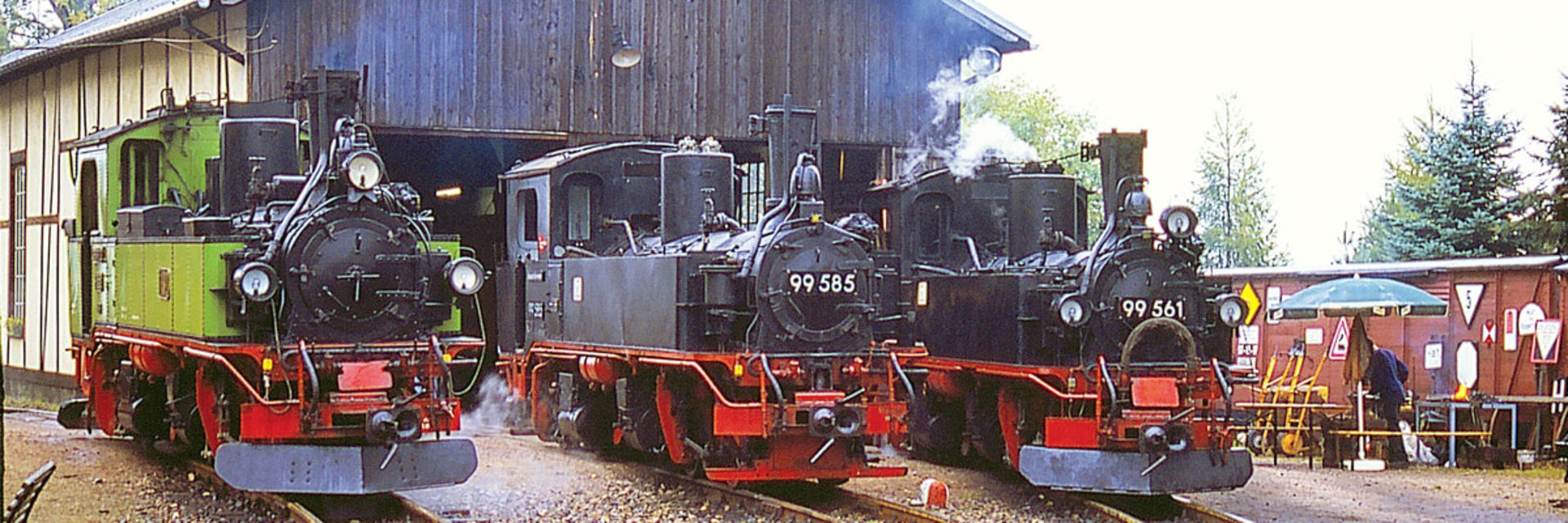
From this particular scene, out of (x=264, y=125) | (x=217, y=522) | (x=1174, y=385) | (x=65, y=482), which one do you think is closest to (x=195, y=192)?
(x=264, y=125)

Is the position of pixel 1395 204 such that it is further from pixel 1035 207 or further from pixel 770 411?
pixel 770 411

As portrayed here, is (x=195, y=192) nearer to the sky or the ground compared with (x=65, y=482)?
nearer to the sky

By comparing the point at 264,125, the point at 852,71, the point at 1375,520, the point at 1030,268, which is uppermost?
the point at 852,71

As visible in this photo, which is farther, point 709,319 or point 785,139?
point 785,139

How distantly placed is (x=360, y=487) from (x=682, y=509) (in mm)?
2282

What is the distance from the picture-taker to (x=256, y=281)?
1016cm

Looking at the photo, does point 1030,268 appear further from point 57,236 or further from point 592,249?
point 57,236

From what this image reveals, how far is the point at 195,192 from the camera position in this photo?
12547 millimetres

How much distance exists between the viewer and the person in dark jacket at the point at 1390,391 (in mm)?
15469

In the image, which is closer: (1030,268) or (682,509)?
(682,509)

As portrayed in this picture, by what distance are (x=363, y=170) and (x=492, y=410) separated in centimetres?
656

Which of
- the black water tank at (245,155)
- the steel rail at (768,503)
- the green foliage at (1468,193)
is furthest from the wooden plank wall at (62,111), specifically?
the green foliage at (1468,193)

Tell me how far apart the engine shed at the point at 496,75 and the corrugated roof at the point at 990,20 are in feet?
0.07

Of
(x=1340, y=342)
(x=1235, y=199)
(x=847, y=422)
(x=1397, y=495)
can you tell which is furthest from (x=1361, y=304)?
(x=1235, y=199)
